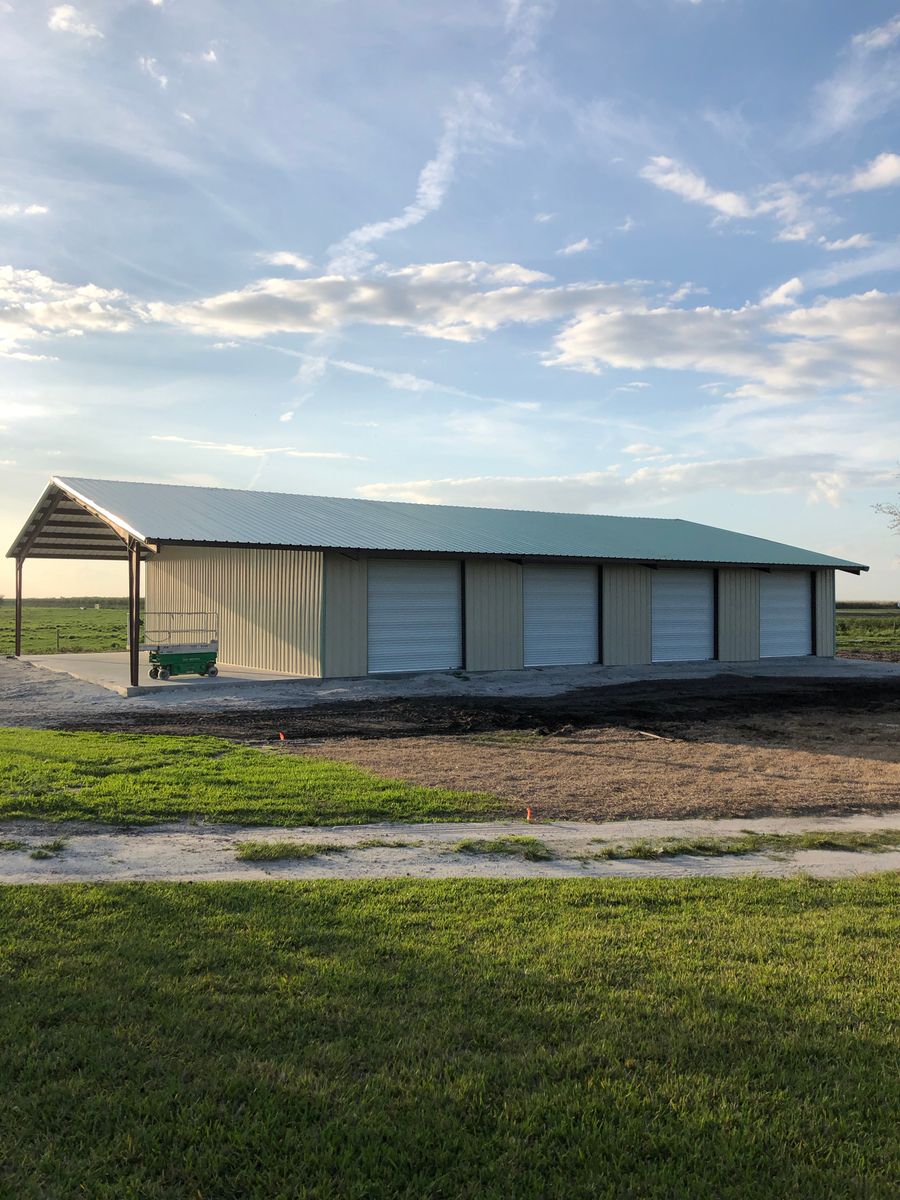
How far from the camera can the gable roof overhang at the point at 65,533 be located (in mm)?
27309

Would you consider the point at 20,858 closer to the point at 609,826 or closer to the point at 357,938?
the point at 357,938

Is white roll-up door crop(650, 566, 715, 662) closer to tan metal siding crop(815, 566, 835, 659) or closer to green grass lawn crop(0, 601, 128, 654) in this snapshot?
tan metal siding crop(815, 566, 835, 659)

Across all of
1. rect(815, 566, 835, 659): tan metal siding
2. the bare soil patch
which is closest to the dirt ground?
the bare soil patch

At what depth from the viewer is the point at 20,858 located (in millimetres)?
7617

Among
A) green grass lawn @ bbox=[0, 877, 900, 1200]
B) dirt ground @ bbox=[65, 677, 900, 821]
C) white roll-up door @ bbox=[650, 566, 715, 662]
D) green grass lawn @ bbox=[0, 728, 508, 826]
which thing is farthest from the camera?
white roll-up door @ bbox=[650, 566, 715, 662]

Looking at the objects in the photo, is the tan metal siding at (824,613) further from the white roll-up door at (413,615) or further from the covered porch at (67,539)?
the covered porch at (67,539)

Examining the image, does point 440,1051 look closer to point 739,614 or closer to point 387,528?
point 387,528

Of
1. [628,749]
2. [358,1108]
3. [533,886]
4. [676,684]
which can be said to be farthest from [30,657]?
[358,1108]

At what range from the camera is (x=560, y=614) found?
27547 millimetres

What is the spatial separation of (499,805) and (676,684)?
15457 mm

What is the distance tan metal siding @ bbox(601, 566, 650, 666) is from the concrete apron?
19.1 metres

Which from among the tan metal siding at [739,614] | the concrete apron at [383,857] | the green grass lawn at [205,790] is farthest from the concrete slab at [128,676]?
the tan metal siding at [739,614]

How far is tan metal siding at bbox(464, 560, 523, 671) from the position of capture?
25.6 metres

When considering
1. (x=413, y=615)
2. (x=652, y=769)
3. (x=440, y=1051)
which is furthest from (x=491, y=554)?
(x=440, y=1051)
